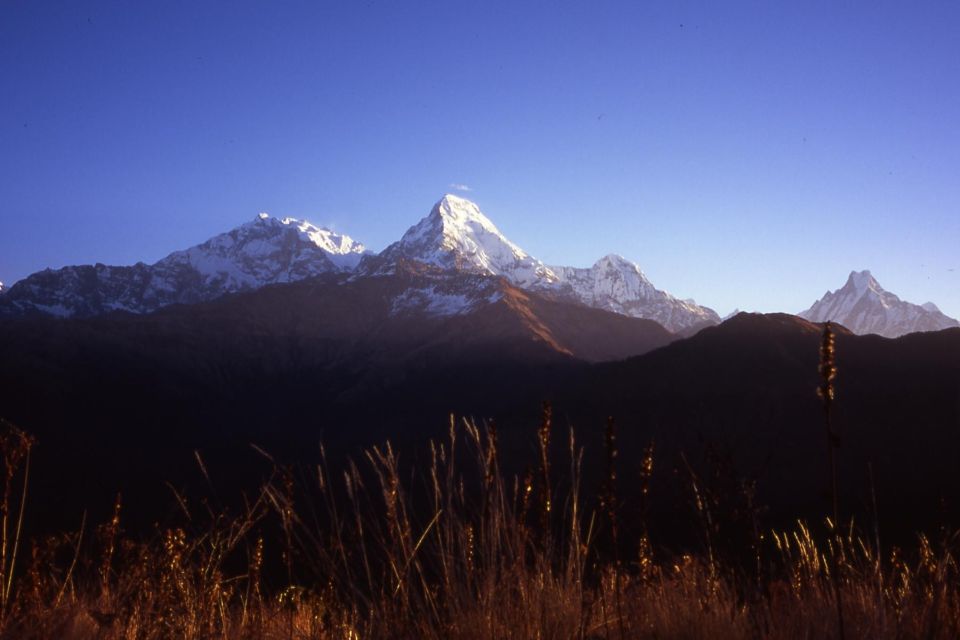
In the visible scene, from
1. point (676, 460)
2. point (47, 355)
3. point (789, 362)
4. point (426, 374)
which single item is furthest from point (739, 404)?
point (47, 355)

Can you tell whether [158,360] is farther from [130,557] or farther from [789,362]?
[130,557]

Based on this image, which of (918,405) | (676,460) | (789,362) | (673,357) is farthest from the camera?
(673,357)

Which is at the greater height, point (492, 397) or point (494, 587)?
point (494, 587)

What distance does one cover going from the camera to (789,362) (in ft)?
244

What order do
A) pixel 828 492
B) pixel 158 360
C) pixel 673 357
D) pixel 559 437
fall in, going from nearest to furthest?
pixel 828 492 < pixel 559 437 < pixel 673 357 < pixel 158 360

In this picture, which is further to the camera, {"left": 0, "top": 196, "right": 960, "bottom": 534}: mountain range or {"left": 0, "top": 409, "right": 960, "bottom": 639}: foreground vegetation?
{"left": 0, "top": 196, "right": 960, "bottom": 534}: mountain range

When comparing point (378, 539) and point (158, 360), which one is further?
point (158, 360)

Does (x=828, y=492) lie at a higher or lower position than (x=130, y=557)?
higher

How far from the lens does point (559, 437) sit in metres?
64.1

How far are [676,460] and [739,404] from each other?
68.0 metres

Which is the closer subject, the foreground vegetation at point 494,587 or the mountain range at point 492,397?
the foreground vegetation at point 494,587

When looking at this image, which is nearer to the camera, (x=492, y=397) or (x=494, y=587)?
(x=494, y=587)

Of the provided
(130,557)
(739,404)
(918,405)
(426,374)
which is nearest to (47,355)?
(426,374)

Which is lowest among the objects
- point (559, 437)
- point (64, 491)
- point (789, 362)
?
point (64, 491)
